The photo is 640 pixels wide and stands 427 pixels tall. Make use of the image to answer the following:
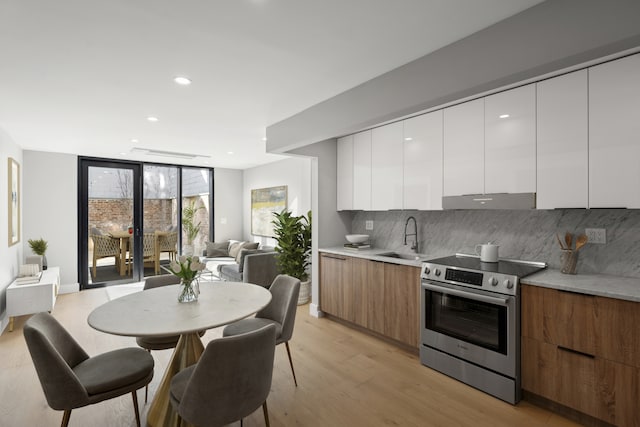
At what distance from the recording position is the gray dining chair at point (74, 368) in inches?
61.6

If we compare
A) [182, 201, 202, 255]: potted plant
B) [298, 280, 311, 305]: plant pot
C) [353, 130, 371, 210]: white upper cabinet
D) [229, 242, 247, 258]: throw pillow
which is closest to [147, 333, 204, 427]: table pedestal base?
[353, 130, 371, 210]: white upper cabinet

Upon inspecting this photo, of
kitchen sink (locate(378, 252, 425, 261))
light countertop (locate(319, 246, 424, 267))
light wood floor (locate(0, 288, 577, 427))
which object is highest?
light countertop (locate(319, 246, 424, 267))

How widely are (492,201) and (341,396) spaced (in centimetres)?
198

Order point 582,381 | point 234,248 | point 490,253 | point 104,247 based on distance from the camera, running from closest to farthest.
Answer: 1. point 582,381
2. point 490,253
3. point 104,247
4. point 234,248

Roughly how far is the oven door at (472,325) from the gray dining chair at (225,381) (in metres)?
1.73

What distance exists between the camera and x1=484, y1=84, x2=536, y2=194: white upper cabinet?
8.12ft

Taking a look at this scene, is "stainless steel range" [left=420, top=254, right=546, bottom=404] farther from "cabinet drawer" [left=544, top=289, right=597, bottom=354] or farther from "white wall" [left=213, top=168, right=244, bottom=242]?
"white wall" [left=213, top=168, right=244, bottom=242]

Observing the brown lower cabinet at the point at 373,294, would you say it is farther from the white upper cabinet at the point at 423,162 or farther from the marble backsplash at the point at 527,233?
the white upper cabinet at the point at 423,162

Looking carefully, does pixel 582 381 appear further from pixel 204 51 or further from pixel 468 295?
pixel 204 51

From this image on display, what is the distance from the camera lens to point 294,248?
4.80 metres

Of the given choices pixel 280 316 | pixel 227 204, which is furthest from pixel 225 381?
pixel 227 204

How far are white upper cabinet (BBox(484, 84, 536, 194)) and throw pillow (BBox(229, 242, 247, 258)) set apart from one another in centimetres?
Answer: 490

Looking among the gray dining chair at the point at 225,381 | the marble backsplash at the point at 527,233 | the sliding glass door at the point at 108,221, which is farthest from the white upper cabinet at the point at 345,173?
the sliding glass door at the point at 108,221

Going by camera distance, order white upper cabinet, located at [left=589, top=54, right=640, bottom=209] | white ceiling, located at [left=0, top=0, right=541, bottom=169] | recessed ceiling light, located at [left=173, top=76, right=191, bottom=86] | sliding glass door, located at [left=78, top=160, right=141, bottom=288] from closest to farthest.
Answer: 1. white ceiling, located at [left=0, top=0, right=541, bottom=169]
2. white upper cabinet, located at [left=589, top=54, right=640, bottom=209]
3. recessed ceiling light, located at [left=173, top=76, right=191, bottom=86]
4. sliding glass door, located at [left=78, top=160, right=141, bottom=288]
